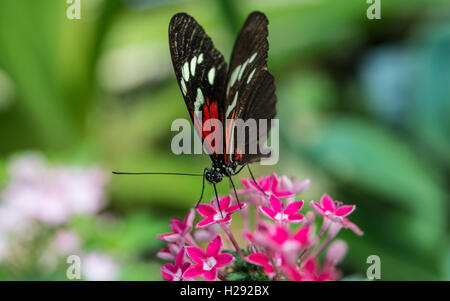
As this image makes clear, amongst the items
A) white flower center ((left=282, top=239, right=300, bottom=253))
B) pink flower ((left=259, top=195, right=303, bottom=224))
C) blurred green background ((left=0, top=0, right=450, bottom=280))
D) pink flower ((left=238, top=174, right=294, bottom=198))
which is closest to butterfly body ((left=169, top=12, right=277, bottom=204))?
pink flower ((left=238, top=174, right=294, bottom=198))

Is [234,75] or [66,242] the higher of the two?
[234,75]

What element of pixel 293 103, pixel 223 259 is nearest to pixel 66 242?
pixel 223 259

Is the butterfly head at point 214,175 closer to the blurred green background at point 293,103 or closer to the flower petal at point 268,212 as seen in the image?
the flower petal at point 268,212

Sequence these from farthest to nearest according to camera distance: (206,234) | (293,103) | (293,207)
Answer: (293,103) < (206,234) < (293,207)

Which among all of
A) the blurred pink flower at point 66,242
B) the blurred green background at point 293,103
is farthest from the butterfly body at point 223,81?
the blurred green background at point 293,103

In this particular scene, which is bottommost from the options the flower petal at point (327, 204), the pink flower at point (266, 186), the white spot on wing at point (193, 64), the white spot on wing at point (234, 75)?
the flower petal at point (327, 204)

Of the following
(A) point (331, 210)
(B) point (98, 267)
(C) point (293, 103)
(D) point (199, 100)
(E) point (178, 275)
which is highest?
(C) point (293, 103)

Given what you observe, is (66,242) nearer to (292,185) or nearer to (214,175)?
(214,175)
